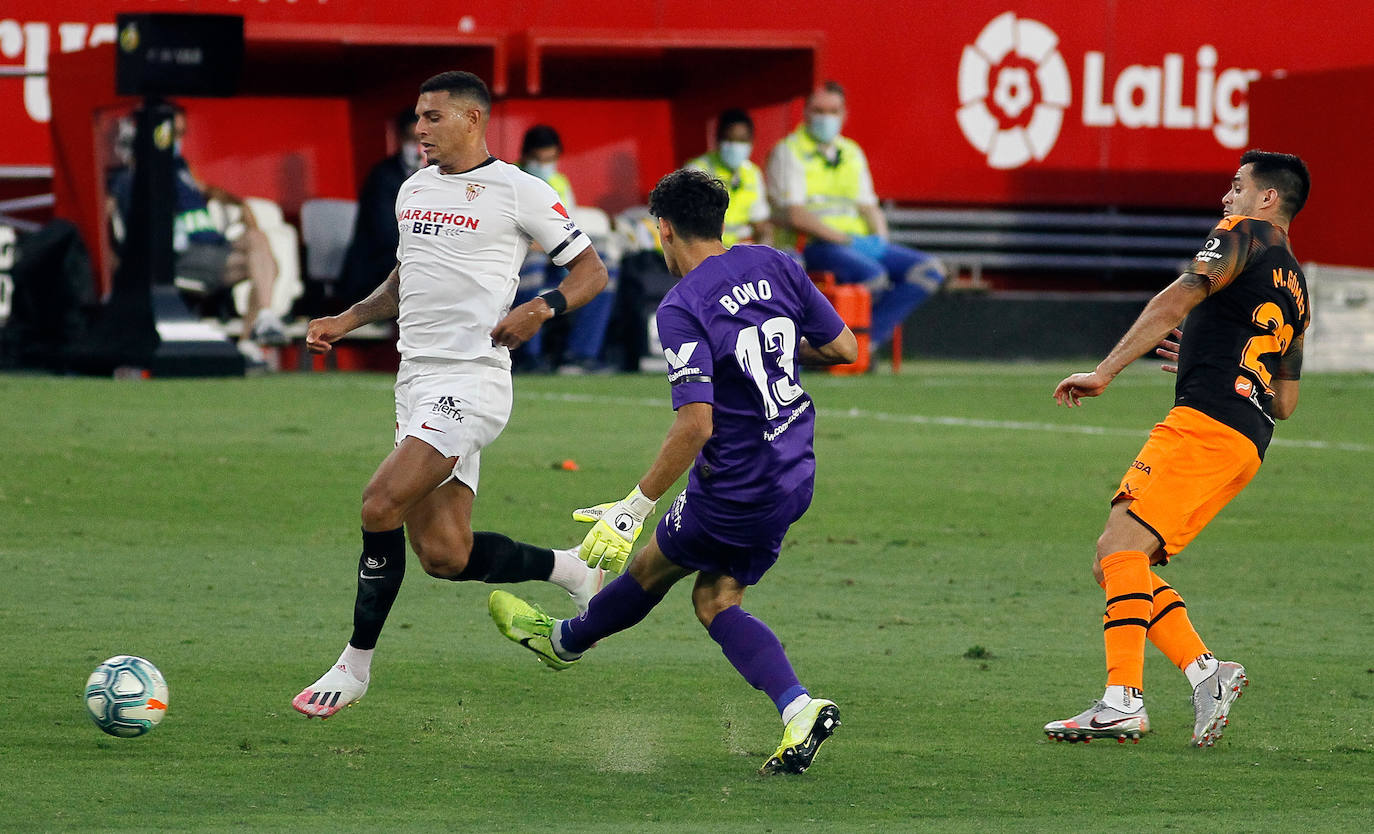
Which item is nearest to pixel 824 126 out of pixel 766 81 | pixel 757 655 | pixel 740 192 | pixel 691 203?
pixel 740 192

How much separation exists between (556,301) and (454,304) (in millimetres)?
339

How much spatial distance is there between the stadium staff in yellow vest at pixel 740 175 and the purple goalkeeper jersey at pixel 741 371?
13.6 metres

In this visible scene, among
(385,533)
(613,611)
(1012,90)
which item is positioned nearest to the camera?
(613,611)

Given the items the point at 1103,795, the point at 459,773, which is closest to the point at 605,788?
the point at 459,773

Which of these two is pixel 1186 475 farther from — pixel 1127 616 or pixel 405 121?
pixel 405 121

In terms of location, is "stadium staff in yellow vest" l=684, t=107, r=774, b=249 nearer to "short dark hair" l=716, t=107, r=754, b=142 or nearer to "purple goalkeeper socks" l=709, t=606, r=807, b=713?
"short dark hair" l=716, t=107, r=754, b=142

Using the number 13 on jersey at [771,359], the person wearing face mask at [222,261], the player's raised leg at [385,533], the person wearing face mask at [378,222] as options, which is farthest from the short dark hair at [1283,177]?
the person wearing face mask at [378,222]

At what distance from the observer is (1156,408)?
1661 centimetres

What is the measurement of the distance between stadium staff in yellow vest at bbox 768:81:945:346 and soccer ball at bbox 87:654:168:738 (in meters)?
14.1

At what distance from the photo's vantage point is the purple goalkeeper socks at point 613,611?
5.89 meters

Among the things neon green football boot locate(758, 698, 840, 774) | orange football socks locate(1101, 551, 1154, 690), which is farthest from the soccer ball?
orange football socks locate(1101, 551, 1154, 690)

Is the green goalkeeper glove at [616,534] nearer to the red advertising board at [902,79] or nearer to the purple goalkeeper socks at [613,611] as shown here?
the purple goalkeeper socks at [613,611]

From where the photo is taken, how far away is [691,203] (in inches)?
219

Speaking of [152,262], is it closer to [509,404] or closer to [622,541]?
[509,404]
